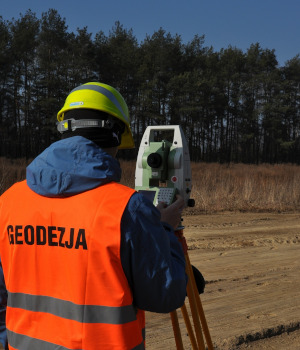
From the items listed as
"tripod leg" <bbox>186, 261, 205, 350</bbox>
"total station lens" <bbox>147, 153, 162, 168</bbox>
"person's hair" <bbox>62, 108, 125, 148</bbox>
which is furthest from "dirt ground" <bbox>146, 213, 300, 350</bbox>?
"person's hair" <bbox>62, 108, 125, 148</bbox>

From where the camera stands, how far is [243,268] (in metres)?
5.85

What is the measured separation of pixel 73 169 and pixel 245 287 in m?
4.22

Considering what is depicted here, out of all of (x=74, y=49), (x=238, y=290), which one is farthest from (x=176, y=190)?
(x=74, y=49)

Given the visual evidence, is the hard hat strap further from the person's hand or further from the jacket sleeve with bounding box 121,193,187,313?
the person's hand

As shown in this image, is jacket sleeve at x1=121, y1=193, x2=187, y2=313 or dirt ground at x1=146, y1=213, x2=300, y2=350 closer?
jacket sleeve at x1=121, y1=193, x2=187, y2=313

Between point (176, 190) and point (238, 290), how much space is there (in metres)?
3.08

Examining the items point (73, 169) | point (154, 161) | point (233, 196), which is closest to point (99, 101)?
point (73, 169)

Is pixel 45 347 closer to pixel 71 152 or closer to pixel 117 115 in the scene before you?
pixel 71 152

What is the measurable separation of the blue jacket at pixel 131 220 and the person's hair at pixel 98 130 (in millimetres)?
81

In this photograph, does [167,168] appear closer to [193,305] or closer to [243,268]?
[193,305]

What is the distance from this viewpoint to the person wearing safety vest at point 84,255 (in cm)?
123

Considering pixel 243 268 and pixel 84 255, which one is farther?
pixel 243 268

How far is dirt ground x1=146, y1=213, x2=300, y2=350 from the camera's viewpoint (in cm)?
365

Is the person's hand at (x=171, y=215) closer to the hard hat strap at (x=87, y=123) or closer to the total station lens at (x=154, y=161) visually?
the hard hat strap at (x=87, y=123)
